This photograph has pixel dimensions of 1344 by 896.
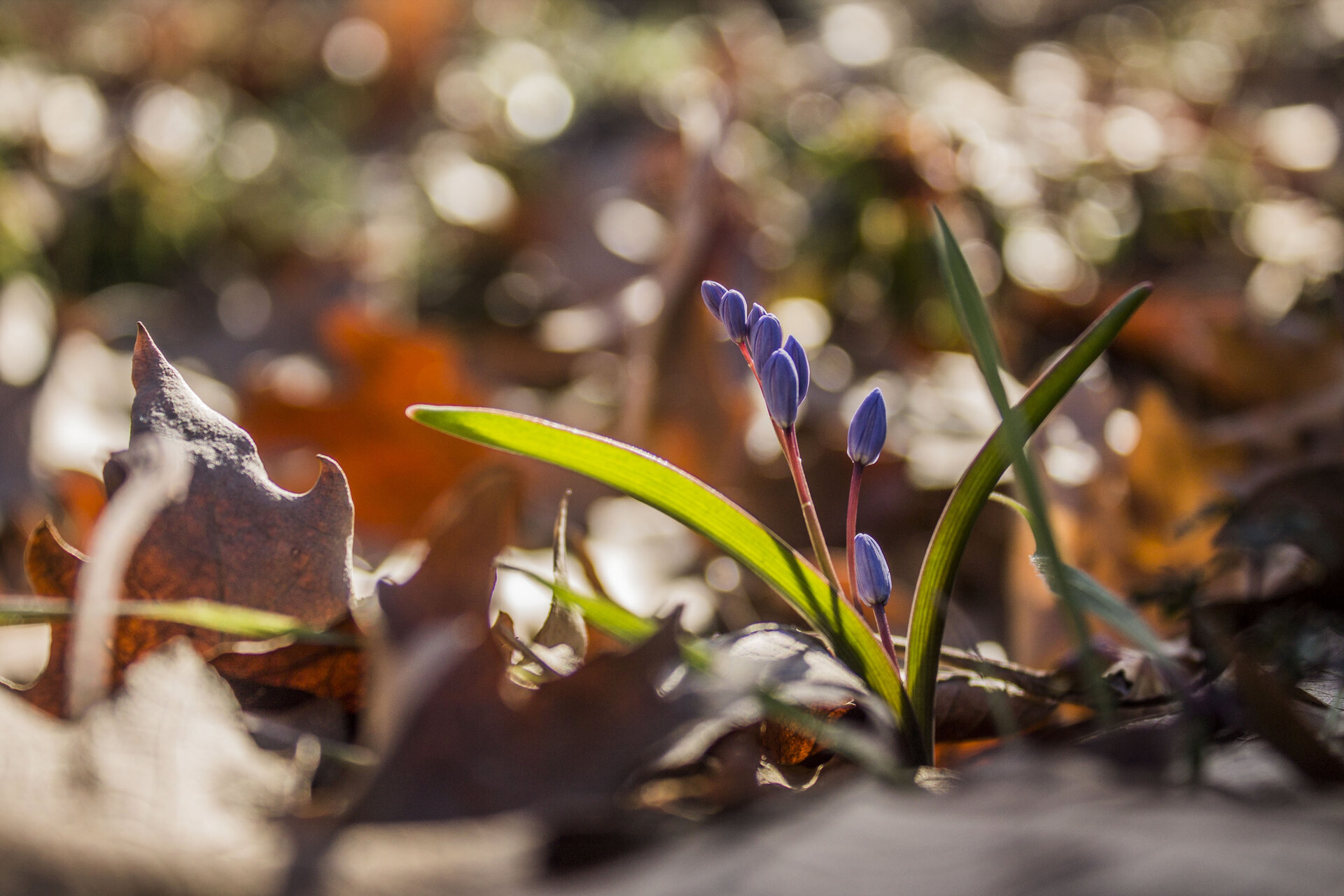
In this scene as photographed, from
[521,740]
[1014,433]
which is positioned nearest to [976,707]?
[1014,433]

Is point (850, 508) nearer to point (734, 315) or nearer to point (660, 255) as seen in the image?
point (734, 315)

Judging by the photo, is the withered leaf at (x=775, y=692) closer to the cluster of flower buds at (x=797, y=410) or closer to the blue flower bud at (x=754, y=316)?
the cluster of flower buds at (x=797, y=410)

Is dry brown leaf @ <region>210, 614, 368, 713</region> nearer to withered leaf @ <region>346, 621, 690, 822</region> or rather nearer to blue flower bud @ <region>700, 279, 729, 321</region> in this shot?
withered leaf @ <region>346, 621, 690, 822</region>

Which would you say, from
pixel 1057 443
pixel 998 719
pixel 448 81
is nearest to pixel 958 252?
pixel 998 719

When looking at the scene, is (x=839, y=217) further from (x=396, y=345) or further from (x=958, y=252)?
(x=958, y=252)

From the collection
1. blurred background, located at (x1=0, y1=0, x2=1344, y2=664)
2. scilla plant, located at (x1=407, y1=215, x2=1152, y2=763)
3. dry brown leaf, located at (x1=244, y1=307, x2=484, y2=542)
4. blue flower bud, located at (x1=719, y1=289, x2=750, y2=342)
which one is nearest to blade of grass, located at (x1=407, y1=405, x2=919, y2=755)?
scilla plant, located at (x1=407, y1=215, x2=1152, y2=763)

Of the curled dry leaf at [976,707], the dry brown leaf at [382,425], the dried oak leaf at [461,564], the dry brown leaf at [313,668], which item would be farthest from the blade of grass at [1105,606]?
the dry brown leaf at [382,425]
